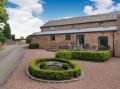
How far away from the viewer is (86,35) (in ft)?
87.5

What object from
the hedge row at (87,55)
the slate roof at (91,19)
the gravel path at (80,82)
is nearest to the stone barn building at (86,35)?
the slate roof at (91,19)

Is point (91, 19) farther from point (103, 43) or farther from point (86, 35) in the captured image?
point (103, 43)

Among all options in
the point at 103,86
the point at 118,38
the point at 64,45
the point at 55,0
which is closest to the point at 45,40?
the point at 64,45

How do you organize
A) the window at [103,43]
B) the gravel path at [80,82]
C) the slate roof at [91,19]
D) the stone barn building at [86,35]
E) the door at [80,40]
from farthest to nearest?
the slate roof at [91,19] → the door at [80,40] → the window at [103,43] → the stone barn building at [86,35] → the gravel path at [80,82]

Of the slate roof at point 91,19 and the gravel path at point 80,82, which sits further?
the slate roof at point 91,19

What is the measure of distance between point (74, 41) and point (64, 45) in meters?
2.18

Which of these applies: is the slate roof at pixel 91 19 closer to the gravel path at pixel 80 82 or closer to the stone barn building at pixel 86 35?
the stone barn building at pixel 86 35

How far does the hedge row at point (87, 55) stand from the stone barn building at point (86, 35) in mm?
5258

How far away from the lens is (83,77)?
12430 millimetres

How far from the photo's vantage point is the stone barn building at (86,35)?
23.7m

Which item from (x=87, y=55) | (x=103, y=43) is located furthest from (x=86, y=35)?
(x=87, y=55)

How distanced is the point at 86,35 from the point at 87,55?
7963mm

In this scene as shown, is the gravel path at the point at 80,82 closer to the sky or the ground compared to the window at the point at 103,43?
closer to the ground

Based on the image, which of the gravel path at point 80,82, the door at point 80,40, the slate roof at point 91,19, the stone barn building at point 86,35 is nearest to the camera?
the gravel path at point 80,82
